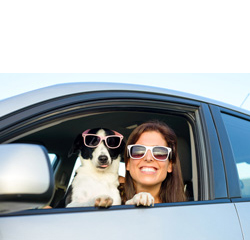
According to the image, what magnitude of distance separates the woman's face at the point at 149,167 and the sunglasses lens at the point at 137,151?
0.12ft

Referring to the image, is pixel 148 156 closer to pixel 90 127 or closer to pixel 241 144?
pixel 241 144

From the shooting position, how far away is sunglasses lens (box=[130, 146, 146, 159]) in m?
2.55

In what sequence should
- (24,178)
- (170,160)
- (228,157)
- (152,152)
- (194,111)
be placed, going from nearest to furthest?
(24,178), (228,157), (194,111), (152,152), (170,160)

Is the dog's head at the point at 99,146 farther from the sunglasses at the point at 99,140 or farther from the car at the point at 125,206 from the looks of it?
the car at the point at 125,206

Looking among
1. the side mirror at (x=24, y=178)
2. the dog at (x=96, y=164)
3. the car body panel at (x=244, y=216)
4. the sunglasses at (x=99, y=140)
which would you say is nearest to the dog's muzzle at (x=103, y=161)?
the dog at (x=96, y=164)

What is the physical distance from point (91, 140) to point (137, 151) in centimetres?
69

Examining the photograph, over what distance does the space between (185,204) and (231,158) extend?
0.53 meters

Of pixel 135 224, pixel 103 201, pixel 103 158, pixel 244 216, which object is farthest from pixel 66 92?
pixel 103 158

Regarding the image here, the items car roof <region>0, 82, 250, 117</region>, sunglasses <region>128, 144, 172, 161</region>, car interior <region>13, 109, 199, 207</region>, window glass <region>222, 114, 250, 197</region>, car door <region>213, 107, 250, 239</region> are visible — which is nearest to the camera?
car roof <region>0, 82, 250, 117</region>

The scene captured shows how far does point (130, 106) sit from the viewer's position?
2195 millimetres

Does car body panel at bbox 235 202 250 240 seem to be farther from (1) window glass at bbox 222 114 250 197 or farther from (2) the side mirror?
(2) the side mirror

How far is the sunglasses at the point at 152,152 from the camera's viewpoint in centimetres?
255

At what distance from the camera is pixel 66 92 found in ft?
6.18

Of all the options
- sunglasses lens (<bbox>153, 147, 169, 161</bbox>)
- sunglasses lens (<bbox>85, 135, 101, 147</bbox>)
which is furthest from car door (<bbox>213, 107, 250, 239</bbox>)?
sunglasses lens (<bbox>85, 135, 101, 147</bbox>)
